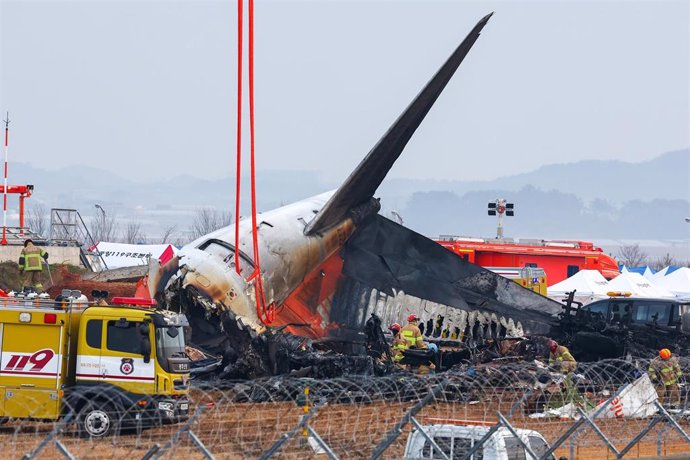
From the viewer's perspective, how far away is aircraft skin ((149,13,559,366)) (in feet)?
86.9

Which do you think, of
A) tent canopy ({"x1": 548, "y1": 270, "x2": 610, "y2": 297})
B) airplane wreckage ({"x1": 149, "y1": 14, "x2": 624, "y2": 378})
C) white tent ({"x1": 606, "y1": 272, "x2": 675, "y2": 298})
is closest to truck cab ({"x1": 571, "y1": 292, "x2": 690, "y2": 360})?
airplane wreckage ({"x1": 149, "y1": 14, "x2": 624, "y2": 378})

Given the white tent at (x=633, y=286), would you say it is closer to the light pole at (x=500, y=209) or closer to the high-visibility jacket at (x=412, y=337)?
the light pole at (x=500, y=209)

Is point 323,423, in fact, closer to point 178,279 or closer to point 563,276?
point 178,279

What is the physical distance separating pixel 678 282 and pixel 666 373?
4033cm

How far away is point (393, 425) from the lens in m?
18.3

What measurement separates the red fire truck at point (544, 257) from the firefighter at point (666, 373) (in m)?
39.8

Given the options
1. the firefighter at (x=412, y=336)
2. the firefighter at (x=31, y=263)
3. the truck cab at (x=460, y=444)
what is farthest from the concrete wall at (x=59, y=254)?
the truck cab at (x=460, y=444)

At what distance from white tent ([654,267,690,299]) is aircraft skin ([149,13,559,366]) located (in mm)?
31844

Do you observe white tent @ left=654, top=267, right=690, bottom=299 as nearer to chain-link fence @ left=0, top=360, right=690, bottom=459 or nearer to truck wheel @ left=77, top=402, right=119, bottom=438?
chain-link fence @ left=0, top=360, right=690, bottom=459

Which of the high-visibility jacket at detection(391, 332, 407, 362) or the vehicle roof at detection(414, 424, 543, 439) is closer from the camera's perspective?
the vehicle roof at detection(414, 424, 543, 439)

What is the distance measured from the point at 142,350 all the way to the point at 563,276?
52310mm

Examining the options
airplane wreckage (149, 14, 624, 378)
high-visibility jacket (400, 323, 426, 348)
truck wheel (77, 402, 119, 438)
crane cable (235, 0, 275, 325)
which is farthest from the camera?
high-visibility jacket (400, 323, 426, 348)

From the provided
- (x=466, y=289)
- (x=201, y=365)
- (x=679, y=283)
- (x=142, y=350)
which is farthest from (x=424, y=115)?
(x=679, y=283)

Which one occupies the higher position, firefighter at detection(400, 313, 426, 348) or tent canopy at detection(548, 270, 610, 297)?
firefighter at detection(400, 313, 426, 348)
